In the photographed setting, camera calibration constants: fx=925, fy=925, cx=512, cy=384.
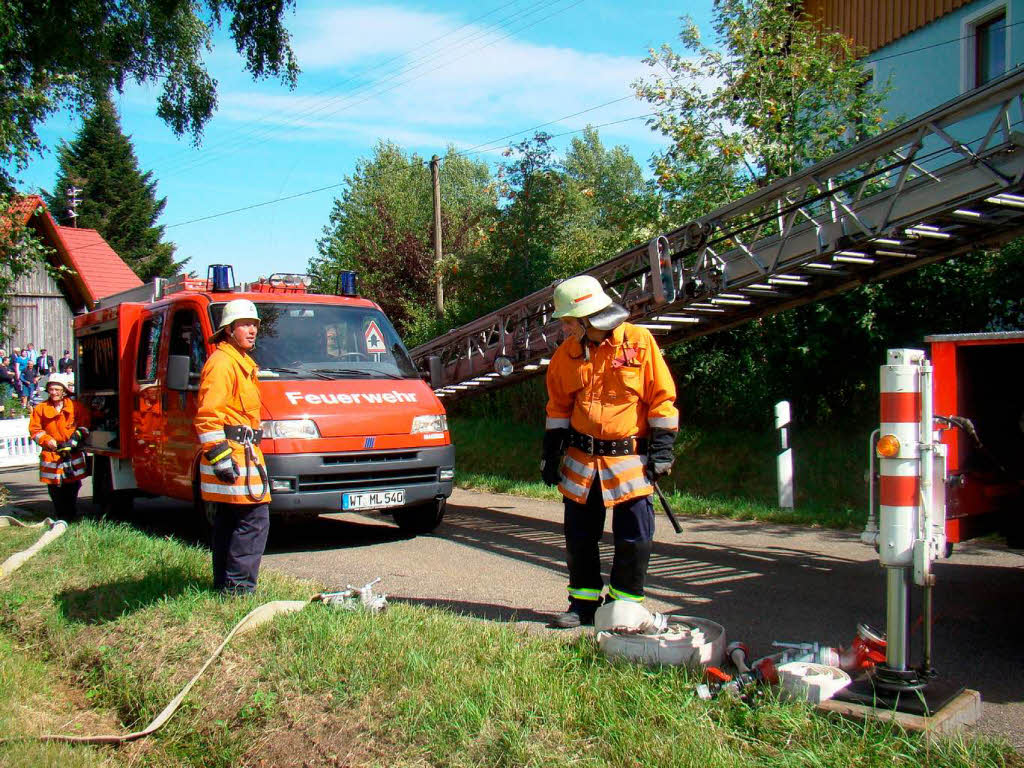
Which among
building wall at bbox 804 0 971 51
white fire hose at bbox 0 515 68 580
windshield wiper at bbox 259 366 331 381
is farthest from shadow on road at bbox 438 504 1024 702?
building wall at bbox 804 0 971 51

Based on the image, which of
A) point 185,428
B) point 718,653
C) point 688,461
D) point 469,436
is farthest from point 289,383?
point 469,436

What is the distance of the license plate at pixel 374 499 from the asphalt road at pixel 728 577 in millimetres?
437

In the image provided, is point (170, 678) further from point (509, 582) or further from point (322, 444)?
point (322, 444)

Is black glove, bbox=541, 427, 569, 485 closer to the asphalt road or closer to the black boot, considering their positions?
the black boot

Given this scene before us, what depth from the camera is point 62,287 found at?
3656cm

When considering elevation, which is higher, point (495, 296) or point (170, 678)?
point (495, 296)

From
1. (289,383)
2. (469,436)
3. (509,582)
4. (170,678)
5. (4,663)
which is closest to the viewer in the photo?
(170,678)

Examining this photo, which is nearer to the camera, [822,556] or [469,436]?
[822,556]

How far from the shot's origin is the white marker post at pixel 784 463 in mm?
9586

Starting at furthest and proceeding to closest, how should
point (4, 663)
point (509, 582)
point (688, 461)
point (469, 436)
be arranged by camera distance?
point (469, 436) → point (688, 461) → point (509, 582) → point (4, 663)

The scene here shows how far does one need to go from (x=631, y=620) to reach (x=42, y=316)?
37.9 metres

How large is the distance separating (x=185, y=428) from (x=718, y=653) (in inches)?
222

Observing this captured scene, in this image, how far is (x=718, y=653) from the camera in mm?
4039

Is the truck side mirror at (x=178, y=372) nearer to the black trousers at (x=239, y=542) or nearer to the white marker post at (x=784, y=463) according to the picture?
the black trousers at (x=239, y=542)
